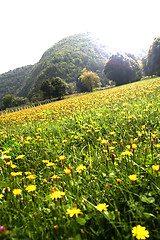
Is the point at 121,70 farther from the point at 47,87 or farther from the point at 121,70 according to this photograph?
the point at 47,87

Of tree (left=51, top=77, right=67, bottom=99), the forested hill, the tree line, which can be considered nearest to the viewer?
the tree line

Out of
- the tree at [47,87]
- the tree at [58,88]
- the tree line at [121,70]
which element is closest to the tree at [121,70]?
the tree line at [121,70]

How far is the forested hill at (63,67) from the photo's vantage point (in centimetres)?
10632

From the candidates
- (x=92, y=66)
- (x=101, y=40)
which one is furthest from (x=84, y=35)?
(x=92, y=66)

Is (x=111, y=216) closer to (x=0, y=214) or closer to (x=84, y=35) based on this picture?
(x=0, y=214)

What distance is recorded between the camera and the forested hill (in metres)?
106

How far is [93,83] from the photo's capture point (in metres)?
48.0

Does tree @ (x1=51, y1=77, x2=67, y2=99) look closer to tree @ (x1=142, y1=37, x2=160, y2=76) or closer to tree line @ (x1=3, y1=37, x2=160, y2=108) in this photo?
tree line @ (x1=3, y1=37, x2=160, y2=108)

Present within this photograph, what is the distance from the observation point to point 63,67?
358ft

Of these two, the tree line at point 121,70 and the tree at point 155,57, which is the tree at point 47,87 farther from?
the tree at point 155,57

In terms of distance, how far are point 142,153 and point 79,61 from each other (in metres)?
119

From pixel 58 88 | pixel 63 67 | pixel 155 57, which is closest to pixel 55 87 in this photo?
pixel 58 88

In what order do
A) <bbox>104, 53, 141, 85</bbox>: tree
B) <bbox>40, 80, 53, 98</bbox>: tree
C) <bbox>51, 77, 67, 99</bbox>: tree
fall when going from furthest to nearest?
<bbox>40, 80, 53, 98</bbox>: tree → <bbox>51, 77, 67, 99</bbox>: tree → <bbox>104, 53, 141, 85</bbox>: tree

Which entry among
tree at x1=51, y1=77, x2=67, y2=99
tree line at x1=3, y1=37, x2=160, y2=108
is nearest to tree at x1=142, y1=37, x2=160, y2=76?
tree line at x1=3, y1=37, x2=160, y2=108
